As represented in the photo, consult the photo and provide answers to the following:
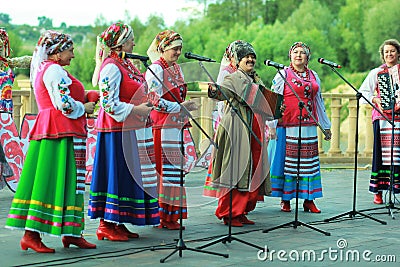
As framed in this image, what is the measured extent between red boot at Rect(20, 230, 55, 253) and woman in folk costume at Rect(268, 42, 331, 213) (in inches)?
106

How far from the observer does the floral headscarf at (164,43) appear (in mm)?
6434

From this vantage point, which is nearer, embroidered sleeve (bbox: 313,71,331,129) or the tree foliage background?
embroidered sleeve (bbox: 313,71,331,129)

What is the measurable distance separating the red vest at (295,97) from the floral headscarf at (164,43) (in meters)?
1.40

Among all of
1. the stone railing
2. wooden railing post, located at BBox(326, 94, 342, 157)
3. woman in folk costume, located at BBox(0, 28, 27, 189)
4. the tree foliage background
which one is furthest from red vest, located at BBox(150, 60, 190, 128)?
the tree foliage background

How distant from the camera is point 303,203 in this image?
773cm

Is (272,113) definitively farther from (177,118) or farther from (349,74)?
(349,74)

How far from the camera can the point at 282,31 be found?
4609cm

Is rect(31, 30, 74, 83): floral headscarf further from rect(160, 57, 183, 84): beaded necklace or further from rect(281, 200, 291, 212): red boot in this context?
rect(281, 200, 291, 212): red boot

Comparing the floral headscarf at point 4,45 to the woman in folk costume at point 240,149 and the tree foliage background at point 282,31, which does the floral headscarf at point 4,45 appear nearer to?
the woman in folk costume at point 240,149

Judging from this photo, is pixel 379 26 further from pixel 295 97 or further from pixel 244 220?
pixel 244 220

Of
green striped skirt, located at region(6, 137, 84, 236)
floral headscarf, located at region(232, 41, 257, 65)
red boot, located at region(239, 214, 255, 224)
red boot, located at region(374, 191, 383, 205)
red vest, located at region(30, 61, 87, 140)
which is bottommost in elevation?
red boot, located at region(239, 214, 255, 224)

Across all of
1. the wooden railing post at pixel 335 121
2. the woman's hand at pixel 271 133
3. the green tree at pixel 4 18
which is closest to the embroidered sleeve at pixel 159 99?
the woman's hand at pixel 271 133

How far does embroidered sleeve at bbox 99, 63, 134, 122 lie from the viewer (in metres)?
5.63

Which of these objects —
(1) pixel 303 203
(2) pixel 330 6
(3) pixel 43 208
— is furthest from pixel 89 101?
(2) pixel 330 6
